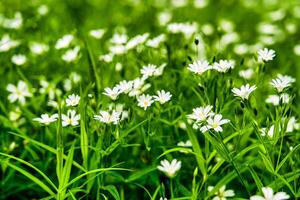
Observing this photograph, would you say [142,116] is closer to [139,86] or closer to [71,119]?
[139,86]

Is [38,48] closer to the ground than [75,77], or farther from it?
farther from it

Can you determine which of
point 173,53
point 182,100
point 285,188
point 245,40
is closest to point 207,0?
point 245,40

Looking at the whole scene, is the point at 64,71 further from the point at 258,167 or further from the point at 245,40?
the point at 245,40

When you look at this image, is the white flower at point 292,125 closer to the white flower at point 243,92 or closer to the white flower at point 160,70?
the white flower at point 243,92

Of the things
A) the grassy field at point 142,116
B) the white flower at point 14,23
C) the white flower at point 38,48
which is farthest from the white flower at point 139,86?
the white flower at point 14,23

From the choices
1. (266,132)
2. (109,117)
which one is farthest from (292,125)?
(109,117)

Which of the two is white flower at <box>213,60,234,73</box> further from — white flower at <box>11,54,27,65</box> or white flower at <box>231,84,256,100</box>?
white flower at <box>11,54,27,65</box>

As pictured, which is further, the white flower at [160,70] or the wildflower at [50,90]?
the wildflower at [50,90]

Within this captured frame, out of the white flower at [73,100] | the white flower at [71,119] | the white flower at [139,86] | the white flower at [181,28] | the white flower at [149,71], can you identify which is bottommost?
the white flower at [71,119]
